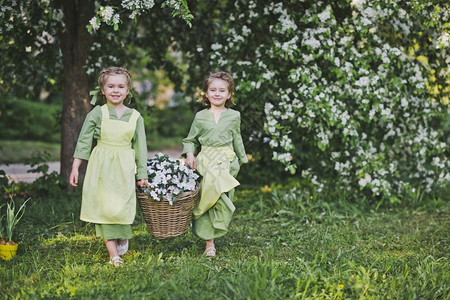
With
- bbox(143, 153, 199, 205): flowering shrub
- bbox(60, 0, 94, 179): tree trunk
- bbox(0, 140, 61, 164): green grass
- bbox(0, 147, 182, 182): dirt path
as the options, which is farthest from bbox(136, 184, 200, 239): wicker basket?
bbox(0, 140, 61, 164): green grass

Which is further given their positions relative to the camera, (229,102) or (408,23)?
(408,23)

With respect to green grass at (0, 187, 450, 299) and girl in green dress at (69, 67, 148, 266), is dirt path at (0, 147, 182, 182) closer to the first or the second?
green grass at (0, 187, 450, 299)

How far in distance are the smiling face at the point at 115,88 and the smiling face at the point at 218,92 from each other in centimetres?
69

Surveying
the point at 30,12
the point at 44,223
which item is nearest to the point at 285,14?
the point at 30,12

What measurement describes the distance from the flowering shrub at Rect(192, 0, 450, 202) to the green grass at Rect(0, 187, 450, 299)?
23.2 inches

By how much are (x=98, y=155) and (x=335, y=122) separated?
8.57ft

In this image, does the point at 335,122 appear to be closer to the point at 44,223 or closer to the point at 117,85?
the point at 117,85

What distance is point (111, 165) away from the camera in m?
3.69

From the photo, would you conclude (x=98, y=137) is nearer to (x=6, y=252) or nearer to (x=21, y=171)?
(x=6, y=252)

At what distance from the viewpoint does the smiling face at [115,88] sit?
3.74 metres

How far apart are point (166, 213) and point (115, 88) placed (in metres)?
0.99

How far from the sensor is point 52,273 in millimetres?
3508

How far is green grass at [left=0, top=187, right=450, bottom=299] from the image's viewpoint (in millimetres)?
3172

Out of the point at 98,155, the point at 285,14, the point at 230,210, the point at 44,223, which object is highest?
the point at 285,14
